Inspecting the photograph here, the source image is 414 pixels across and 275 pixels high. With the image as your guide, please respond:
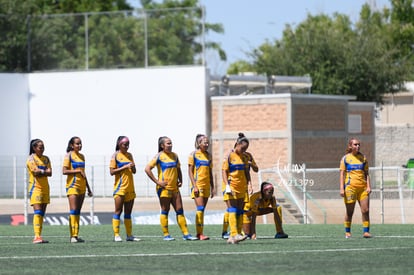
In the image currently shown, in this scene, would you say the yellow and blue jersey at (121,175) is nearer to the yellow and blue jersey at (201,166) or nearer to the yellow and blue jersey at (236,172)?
the yellow and blue jersey at (201,166)

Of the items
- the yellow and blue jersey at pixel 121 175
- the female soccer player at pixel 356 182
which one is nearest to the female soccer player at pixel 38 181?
the yellow and blue jersey at pixel 121 175

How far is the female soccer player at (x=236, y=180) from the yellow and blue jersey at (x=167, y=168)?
1.34 meters

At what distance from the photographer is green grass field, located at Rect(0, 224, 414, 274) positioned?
14.3 m

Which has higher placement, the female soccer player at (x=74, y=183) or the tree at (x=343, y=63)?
the tree at (x=343, y=63)

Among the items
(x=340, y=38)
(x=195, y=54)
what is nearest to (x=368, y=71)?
(x=340, y=38)

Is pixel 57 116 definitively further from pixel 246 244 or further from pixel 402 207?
pixel 246 244

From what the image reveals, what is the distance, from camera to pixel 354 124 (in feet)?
187

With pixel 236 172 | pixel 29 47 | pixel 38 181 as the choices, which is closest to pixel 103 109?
pixel 29 47

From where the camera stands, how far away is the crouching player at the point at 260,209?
69.9 feet

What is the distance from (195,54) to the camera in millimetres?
47812

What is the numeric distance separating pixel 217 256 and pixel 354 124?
4161 centimetres

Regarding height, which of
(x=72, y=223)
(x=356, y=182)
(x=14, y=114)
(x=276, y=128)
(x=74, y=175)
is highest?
(x=14, y=114)

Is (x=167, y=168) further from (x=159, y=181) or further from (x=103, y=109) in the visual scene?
(x=103, y=109)

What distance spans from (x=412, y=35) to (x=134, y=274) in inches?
2867
